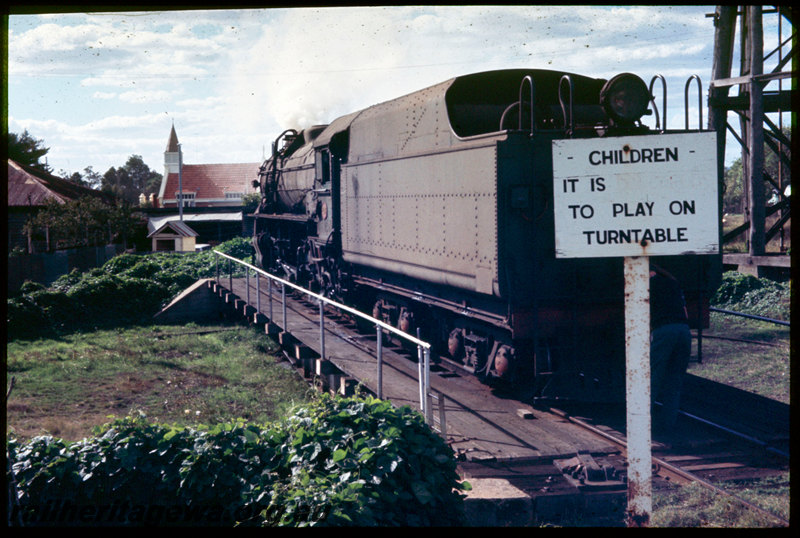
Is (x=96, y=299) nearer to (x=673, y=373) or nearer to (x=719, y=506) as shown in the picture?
(x=673, y=373)

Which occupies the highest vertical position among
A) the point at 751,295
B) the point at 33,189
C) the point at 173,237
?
the point at 33,189

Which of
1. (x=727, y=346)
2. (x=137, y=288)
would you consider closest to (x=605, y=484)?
(x=727, y=346)

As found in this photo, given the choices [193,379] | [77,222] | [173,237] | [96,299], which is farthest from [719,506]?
[173,237]

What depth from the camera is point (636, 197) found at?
3668 millimetres

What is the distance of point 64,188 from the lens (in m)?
34.2

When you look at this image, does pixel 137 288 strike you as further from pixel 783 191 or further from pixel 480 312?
pixel 783 191

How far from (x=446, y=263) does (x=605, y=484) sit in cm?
350

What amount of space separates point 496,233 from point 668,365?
220cm

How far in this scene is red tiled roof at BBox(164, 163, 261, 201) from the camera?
5588 cm

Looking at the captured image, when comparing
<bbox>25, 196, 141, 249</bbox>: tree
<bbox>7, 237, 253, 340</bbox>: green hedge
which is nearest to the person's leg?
<bbox>7, 237, 253, 340</bbox>: green hedge

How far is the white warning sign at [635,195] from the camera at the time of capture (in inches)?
143

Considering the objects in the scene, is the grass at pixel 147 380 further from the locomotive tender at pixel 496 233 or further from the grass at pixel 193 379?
the locomotive tender at pixel 496 233

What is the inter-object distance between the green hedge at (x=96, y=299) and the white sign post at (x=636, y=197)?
54.7 ft

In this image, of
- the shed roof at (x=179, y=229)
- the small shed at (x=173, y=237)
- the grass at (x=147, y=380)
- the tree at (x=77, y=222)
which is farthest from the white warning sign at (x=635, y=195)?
the shed roof at (x=179, y=229)
